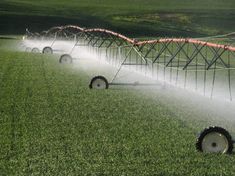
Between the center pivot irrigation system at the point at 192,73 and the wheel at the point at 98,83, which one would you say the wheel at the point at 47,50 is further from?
the wheel at the point at 98,83

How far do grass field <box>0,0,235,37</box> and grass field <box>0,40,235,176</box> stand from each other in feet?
220

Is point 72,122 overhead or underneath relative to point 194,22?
underneath

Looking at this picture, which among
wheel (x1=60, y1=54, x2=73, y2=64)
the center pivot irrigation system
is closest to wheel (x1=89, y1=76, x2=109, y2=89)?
the center pivot irrigation system

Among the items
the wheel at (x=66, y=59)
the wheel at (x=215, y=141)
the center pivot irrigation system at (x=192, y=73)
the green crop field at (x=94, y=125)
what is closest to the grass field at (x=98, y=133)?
the green crop field at (x=94, y=125)

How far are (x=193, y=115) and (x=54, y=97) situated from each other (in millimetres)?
5531

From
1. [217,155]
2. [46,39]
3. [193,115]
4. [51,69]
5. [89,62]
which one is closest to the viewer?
[217,155]

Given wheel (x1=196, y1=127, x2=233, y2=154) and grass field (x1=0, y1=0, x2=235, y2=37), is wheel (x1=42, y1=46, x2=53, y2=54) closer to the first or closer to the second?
wheel (x1=196, y1=127, x2=233, y2=154)

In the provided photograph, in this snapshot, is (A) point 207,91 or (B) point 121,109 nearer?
(B) point 121,109

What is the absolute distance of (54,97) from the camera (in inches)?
800

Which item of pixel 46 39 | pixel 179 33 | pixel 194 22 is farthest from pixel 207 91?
pixel 194 22

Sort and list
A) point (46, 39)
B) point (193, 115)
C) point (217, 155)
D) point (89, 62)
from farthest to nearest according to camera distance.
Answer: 1. point (46, 39)
2. point (89, 62)
3. point (193, 115)
4. point (217, 155)

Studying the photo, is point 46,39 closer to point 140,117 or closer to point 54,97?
point 54,97

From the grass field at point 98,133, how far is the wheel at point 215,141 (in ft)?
0.67

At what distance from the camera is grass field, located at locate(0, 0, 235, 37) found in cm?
9444
